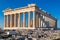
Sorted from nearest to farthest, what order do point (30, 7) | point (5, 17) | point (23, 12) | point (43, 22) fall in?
point (30, 7), point (23, 12), point (43, 22), point (5, 17)

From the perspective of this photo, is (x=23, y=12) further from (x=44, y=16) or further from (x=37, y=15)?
(x=44, y=16)

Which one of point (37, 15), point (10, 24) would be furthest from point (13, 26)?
point (37, 15)

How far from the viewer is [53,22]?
65375mm

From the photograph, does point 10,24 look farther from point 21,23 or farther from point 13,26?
point 21,23

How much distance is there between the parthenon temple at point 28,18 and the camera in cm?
4965

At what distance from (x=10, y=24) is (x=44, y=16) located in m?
14.7

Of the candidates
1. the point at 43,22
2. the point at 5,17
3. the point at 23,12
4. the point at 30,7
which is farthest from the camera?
the point at 5,17

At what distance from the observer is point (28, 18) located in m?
50.9

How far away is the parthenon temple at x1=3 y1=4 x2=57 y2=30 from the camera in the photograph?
49.7 metres

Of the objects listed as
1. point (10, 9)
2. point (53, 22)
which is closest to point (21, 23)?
point (10, 9)

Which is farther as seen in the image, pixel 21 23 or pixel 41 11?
pixel 21 23

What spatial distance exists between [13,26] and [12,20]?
2.63 m

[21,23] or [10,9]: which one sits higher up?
[10,9]

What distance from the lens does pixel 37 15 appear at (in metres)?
51.7
